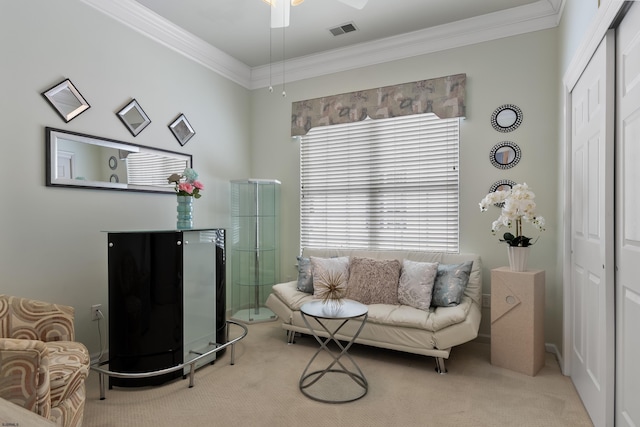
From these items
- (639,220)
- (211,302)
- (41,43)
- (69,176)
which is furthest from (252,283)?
(639,220)

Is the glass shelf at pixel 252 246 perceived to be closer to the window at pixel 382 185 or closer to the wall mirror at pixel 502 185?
the window at pixel 382 185

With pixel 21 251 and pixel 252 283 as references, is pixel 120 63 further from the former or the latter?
pixel 252 283

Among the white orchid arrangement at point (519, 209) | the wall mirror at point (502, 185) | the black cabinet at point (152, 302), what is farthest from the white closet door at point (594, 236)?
the black cabinet at point (152, 302)

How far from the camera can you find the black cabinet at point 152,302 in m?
2.50

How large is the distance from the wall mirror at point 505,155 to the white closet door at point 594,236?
63 centimetres

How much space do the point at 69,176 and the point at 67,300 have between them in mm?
926

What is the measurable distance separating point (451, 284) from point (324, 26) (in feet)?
8.70

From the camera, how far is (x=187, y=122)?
373 cm

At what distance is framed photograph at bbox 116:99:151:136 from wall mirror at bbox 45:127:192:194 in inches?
6.1

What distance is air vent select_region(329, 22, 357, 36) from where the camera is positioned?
11.4 feet

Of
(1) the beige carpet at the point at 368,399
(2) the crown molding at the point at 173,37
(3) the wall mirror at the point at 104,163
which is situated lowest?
(1) the beige carpet at the point at 368,399

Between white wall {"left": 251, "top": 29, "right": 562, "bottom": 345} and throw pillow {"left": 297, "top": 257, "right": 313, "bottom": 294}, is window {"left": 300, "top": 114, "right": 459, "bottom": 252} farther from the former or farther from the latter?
throw pillow {"left": 297, "top": 257, "right": 313, "bottom": 294}

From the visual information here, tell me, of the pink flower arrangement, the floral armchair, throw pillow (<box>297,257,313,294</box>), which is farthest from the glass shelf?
the floral armchair

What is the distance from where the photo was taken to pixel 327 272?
3.53 meters
